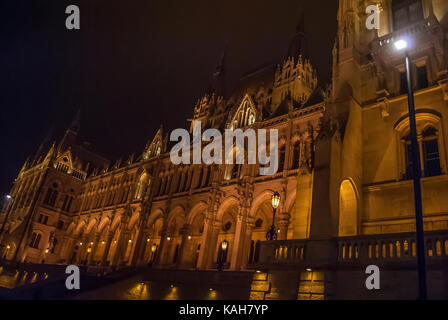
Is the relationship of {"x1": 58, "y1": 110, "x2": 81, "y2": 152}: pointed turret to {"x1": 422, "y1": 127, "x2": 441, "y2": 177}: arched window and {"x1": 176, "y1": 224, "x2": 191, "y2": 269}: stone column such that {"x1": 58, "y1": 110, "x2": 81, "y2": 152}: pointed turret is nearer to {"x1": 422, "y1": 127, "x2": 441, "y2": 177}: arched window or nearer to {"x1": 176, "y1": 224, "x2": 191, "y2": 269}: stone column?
{"x1": 176, "y1": 224, "x2": 191, "y2": 269}: stone column

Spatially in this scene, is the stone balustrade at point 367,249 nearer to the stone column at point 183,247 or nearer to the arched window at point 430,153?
the arched window at point 430,153

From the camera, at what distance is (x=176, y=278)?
893 inches

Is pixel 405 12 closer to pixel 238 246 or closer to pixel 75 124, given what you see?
pixel 238 246

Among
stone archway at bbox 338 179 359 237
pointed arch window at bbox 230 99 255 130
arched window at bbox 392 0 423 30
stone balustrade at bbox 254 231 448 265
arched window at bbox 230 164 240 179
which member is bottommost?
stone balustrade at bbox 254 231 448 265

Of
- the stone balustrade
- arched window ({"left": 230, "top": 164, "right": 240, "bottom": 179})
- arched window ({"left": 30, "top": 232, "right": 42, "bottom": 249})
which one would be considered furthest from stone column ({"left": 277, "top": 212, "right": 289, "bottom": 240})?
arched window ({"left": 30, "top": 232, "right": 42, "bottom": 249})

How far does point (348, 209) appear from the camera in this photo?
550 inches

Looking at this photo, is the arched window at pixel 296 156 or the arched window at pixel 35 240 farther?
the arched window at pixel 35 240

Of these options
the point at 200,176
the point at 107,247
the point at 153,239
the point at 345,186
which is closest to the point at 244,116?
the point at 200,176

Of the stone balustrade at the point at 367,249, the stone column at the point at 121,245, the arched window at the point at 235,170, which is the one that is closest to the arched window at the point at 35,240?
the stone column at the point at 121,245

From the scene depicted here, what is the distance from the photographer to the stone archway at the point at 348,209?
13.7 meters

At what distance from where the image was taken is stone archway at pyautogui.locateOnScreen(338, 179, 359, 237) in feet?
44.9
